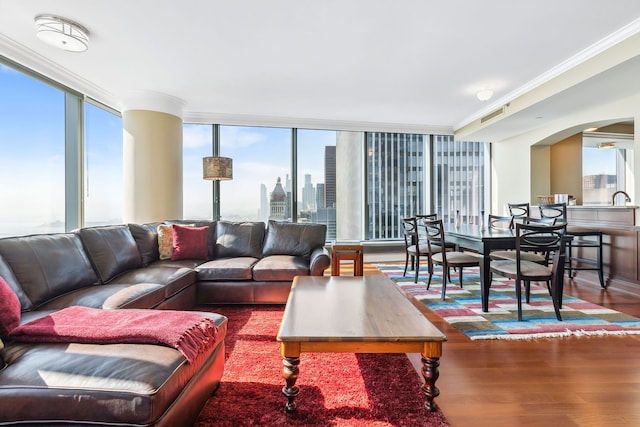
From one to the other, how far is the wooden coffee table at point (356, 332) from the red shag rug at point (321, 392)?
12 centimetres

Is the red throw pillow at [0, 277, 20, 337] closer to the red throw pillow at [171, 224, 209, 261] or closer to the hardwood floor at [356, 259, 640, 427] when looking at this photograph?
the red throw pillow at [171, 224, 209, 261]

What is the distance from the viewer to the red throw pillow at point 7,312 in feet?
4.74

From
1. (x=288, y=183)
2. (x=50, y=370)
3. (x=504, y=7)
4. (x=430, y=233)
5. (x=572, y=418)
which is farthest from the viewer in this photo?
(x=288, y=183)

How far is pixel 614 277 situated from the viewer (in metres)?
3.89

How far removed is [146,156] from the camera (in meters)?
4.52

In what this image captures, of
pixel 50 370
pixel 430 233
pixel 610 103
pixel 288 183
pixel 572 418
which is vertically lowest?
pixel 572 418

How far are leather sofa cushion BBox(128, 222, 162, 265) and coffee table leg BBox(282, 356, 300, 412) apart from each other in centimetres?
248

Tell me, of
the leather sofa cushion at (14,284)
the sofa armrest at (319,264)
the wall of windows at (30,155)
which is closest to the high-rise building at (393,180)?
the sofa armrest at (319,264)

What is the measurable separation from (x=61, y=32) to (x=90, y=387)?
3.10 meters

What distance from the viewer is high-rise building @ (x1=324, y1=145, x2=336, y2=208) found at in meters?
6.00

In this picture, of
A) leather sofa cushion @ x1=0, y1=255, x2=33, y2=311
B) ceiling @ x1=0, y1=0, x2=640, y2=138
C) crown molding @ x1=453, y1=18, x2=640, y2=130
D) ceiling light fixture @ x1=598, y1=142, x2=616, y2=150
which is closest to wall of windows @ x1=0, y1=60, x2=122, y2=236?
ceiling @ x1=0, y1=0, x2=640, y2=138

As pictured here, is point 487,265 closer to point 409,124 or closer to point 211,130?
point 409,124

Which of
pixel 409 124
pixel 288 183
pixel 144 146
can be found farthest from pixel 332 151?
pixel 144 146

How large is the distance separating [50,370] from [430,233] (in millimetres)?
3499
